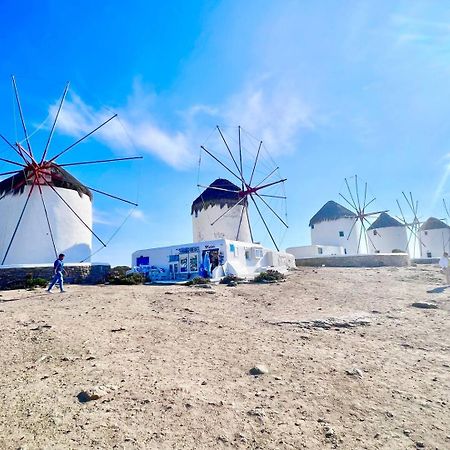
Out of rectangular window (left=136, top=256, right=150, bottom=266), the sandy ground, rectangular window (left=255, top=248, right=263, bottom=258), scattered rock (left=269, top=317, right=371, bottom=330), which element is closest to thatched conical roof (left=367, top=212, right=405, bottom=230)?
rectangular window (left=255, top=248, right=263, bottom=258)

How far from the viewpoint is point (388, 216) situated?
48.0m

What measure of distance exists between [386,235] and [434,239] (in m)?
8.66

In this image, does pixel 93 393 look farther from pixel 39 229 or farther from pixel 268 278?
pixel 39 229

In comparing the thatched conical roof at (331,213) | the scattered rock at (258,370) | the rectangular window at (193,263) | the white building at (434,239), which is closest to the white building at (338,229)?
the thatched conical roof at (331,213)

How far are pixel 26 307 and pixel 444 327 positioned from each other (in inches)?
482

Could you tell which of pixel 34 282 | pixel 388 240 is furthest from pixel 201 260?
pixel 388 240

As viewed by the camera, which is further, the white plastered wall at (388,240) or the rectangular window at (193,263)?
the white plastered wall at (388,240)

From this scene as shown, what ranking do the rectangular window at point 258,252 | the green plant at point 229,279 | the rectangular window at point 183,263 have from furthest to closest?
the rectangular window at point 258,252, the rectangular window at point 183,263, the green plant at point 229,279

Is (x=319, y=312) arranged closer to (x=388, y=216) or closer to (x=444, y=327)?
(x=444, y=327)

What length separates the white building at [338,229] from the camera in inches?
1667

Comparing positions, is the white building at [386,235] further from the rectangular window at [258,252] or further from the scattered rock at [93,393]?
the scattered rock at [93,393]

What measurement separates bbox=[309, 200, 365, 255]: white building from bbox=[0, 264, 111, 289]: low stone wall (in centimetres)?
2968

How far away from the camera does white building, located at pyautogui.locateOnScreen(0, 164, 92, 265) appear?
2180 centimetres

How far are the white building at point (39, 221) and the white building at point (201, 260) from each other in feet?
15.8
